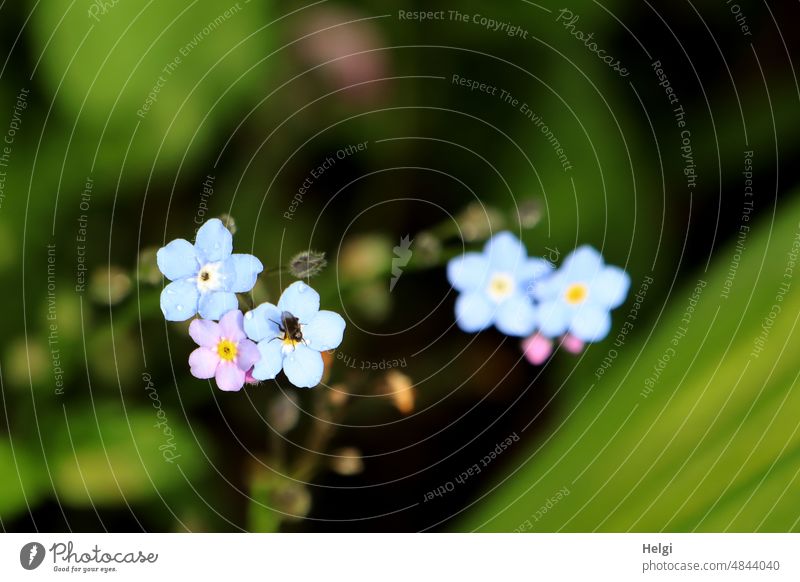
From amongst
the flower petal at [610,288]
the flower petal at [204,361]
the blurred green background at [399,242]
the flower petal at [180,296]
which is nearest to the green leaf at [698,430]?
the blurred green background at [399,242]

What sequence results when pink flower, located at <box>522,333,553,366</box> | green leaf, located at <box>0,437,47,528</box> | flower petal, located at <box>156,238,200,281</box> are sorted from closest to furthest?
flower petal, located at <box>156,238,200,281</box>, green leaf, located at <box>0,437,47,528</box>, pink flower, located at <box>522,333,553,366</box>

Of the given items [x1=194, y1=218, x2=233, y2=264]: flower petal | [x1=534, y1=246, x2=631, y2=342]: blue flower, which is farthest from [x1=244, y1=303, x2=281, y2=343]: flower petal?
[x1=534, y1=246, x2=631, y2=342]: blue flower

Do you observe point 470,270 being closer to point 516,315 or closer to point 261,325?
point 516,315

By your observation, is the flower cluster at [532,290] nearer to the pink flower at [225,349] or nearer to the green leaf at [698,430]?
the green leaf at [698,430]

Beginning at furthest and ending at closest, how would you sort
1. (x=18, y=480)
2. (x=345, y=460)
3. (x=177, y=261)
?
(x=345, y=460), (x=18, y=480), (x=177, y=261)

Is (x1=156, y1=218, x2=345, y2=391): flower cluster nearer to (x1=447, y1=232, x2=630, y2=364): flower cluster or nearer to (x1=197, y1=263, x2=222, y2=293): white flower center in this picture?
(x1=197, y1=263, x2=222, y2=293): white flower center

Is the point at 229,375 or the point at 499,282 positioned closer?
the point at 229,375

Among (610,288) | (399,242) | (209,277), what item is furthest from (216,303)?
(610,288)
